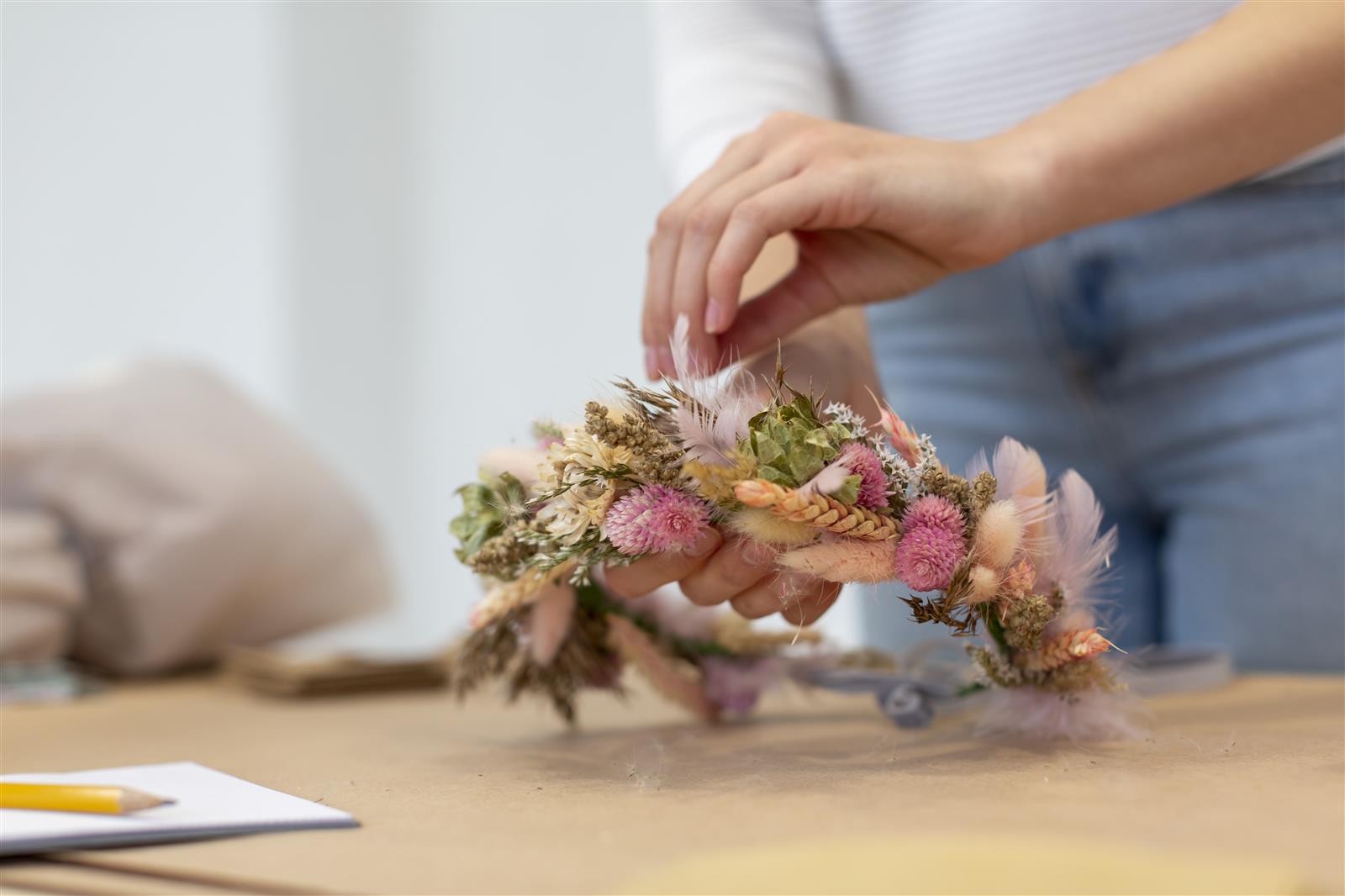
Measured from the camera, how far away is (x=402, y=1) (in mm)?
2730

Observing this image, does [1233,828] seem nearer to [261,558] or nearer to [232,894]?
[232,894]

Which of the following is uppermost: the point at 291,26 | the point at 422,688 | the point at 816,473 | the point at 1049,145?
the point at 291,26

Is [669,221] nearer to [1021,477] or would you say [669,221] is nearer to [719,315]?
[719,315]

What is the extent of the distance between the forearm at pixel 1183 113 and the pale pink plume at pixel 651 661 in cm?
30

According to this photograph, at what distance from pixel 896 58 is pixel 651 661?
503mm

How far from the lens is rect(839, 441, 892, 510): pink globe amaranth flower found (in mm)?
409

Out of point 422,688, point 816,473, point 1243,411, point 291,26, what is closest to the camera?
point 816,473

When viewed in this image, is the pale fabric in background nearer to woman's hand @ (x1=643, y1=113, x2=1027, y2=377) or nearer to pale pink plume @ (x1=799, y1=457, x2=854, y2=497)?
woman's hand @ (x1=643, y1=113, x2=1027, y2=377)

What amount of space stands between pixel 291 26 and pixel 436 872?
2.59 m

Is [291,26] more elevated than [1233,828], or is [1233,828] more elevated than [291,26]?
[291,26]

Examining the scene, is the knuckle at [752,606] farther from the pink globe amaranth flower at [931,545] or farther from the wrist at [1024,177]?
the wrist at [1024,177]

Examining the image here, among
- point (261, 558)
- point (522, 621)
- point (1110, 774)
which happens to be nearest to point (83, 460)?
point (261, 558)

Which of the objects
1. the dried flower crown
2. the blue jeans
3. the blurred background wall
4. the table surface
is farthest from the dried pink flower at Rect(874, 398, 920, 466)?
the blurred background wall

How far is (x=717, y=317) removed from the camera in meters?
0.59
